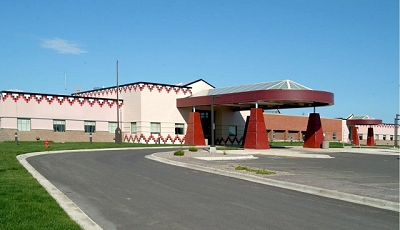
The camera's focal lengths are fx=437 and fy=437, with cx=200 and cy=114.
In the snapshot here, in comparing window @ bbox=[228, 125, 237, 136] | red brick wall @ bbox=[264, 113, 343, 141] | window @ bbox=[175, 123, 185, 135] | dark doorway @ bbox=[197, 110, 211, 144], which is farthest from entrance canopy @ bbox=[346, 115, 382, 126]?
window @ bbox=[175, 123, 185, 135]

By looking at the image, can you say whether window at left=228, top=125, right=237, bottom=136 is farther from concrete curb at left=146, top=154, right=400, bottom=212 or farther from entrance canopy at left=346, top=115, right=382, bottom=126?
concrete curb at left=146, top=154, right=400, bottom=212

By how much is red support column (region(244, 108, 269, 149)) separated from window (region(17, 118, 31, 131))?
22.7 meters

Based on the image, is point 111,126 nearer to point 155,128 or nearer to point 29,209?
point 155,128

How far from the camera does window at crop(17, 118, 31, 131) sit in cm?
4458

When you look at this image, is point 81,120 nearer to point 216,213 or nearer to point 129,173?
point 129,173

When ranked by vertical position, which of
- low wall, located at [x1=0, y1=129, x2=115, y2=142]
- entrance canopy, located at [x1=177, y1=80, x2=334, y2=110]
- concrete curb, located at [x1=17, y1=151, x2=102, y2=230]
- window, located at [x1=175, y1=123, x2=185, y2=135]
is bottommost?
concrete curb, located at [x1=17, y1=151, x2=102, y2=230]

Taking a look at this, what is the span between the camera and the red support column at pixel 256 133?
38000 millimetres

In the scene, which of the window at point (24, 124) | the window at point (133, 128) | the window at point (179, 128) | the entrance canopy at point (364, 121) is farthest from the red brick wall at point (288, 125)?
the window at point (24, 124)

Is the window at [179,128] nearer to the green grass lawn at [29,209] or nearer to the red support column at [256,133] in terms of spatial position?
the red support column at [256,133]

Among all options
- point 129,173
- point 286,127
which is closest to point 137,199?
point 129,173

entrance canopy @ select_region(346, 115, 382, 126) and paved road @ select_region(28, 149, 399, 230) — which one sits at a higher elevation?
entrance canopy @ select_region(346, 115, 382, 126)

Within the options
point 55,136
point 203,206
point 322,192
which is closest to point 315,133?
point 55,136

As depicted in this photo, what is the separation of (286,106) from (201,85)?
1211 centimetres

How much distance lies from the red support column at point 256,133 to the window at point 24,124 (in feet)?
74.5
